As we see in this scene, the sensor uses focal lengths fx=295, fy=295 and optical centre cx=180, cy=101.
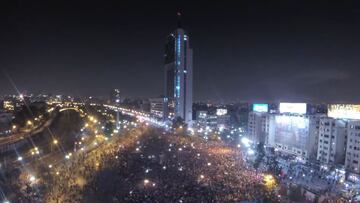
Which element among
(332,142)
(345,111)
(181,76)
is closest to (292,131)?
(332,142)

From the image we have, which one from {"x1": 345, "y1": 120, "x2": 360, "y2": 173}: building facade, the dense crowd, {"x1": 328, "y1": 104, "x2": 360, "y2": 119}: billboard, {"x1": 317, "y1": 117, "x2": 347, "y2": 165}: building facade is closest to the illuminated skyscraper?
{"x1": 317, "y1": 117, "x2": 347, "y2": 165}: building facade

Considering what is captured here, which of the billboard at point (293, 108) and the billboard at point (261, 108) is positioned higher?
the billboard at point (293, 108)

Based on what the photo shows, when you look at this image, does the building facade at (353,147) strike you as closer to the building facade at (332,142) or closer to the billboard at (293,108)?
the building facade at (332,142)

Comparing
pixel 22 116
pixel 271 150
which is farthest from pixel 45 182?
pixel 22 116

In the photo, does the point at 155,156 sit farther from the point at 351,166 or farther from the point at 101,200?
the point at 351,166

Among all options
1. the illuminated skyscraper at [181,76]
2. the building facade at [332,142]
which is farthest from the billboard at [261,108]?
the illuminated skyscraper at [181,76]

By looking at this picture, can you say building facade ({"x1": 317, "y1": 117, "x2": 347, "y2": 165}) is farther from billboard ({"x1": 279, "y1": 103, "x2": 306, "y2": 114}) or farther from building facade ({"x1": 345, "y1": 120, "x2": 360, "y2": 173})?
billboard ({"x1": 279, "y1": 103, "x2": 306, "y2": 114})
